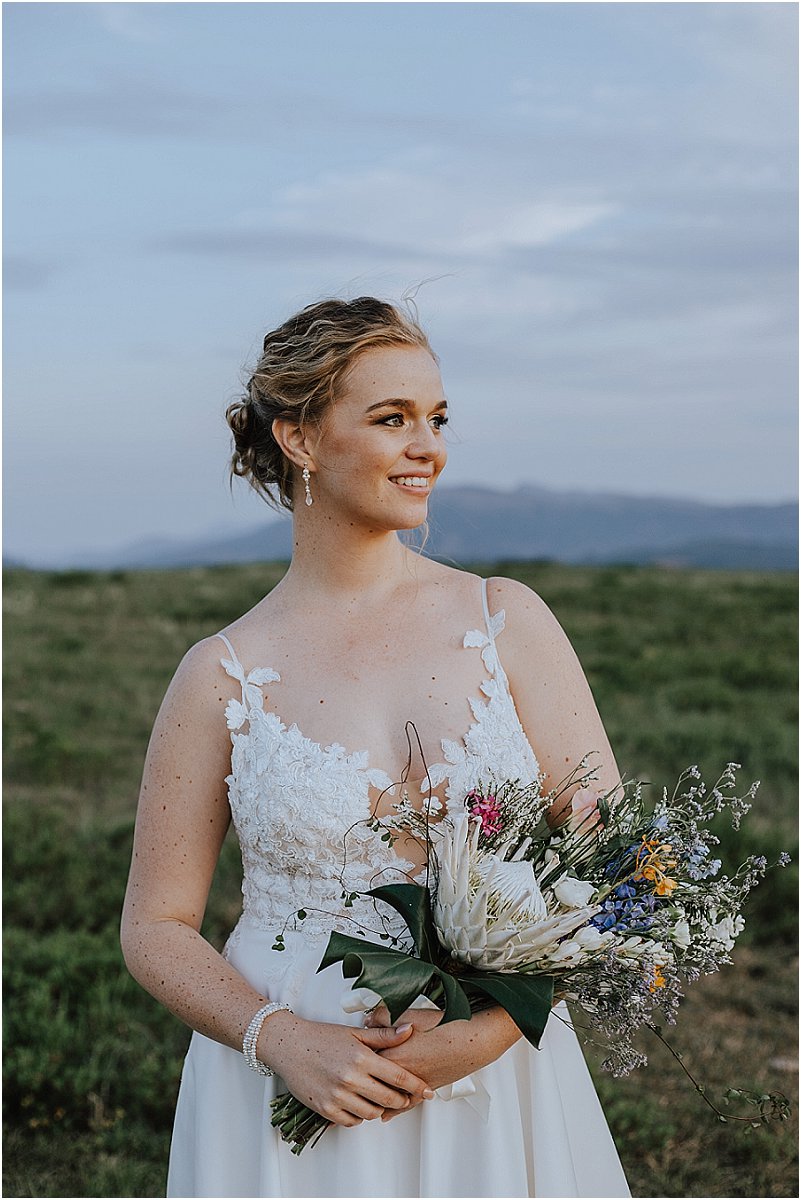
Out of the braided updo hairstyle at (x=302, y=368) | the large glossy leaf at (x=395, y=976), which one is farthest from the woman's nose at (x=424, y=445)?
the large glossy leaf at (x=395, y=976)

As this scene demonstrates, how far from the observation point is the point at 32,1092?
5.26 m

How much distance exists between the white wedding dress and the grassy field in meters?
1.94

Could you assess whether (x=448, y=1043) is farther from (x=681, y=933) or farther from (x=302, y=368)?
(x=302, y=368)

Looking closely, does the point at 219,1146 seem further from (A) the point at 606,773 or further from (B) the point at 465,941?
(A) the point at 606,773

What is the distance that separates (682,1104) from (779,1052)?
2.42 ft

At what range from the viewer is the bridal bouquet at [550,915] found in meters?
2.43

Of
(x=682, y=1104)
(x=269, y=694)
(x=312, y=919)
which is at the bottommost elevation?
(x=682, y=1104)

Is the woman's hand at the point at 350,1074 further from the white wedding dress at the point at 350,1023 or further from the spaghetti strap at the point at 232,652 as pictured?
the spaghetti strap at the point at 232,652

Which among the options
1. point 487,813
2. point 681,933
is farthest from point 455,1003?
point 681,933

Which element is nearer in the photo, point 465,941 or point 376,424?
point 465,941

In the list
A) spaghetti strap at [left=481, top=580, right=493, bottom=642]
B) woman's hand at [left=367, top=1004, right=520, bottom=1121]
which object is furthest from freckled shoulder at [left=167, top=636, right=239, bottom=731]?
woman's hand at [left=367, top=1004, right=520, bottom=1121]

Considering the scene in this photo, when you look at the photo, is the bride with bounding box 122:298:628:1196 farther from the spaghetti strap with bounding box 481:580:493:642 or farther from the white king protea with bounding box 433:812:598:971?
the white king protea with bounding box 433:812:598:971

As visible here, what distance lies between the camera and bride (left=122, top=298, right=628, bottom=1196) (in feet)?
9.52

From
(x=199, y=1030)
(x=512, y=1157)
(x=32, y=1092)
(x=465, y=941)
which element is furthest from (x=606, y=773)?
(x=32, y=1092)
